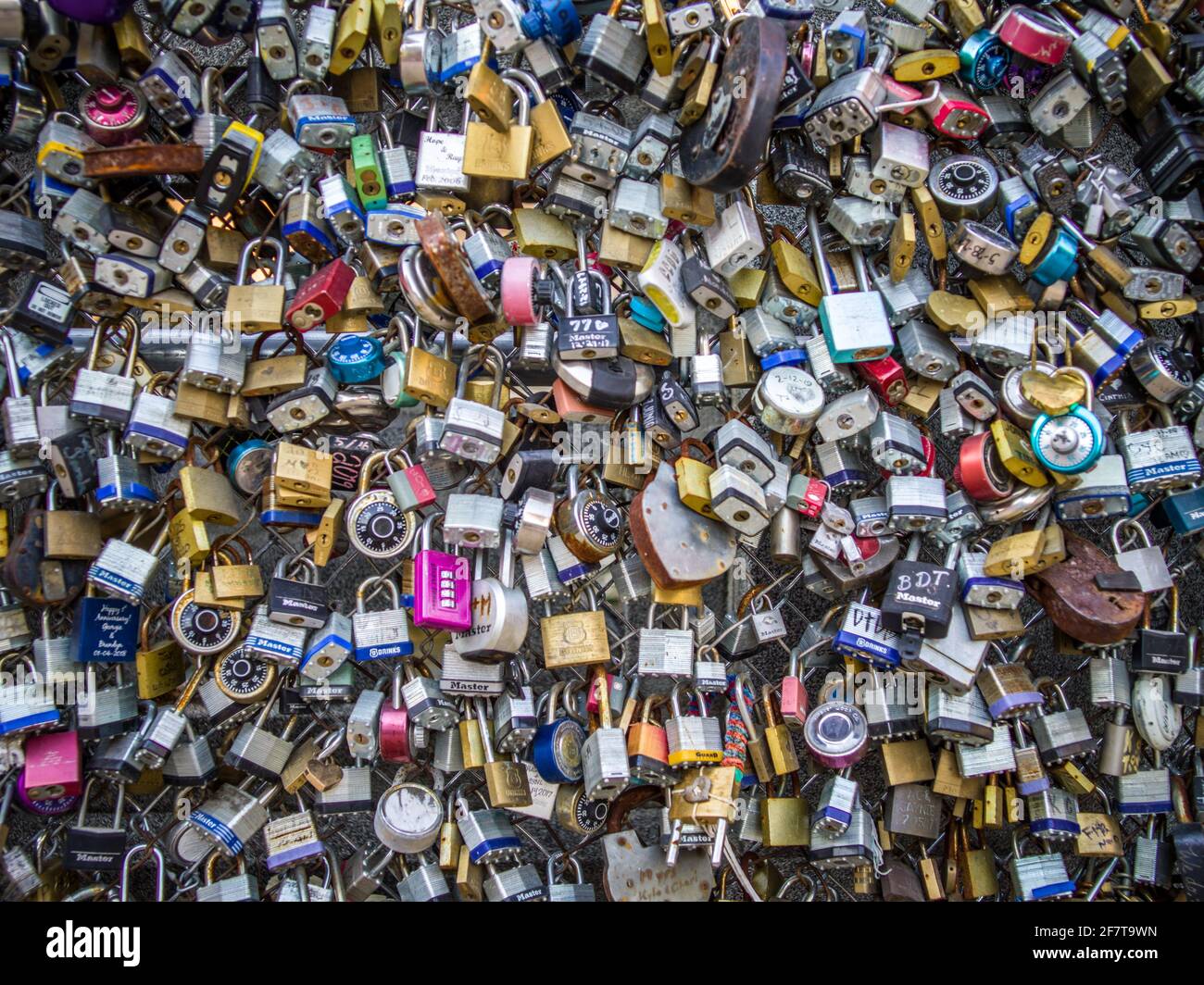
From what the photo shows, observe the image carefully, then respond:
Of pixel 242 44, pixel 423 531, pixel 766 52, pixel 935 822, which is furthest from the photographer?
pixel 242 44

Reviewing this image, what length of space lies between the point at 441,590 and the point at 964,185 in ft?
5.19

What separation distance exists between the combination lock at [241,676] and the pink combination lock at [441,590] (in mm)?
431

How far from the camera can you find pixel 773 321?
2.60 m

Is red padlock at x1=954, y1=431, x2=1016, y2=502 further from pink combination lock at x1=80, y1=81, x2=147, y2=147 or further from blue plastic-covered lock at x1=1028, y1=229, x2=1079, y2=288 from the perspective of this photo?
pink combination lock at x1=80, y1=81, x2=147, y2=147

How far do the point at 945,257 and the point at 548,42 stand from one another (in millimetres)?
1097

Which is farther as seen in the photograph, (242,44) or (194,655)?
(242,44)

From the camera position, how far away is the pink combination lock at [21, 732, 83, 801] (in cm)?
248

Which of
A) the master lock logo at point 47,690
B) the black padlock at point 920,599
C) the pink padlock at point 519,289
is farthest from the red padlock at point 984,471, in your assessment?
the master lock logo at point 47,690

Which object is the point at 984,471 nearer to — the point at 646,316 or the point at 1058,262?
the point at 1058,262

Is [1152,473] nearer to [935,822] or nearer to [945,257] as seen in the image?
[945,257]

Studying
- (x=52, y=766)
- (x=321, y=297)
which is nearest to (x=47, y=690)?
(x=52, y=766)

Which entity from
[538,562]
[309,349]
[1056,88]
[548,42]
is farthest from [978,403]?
[309,349]

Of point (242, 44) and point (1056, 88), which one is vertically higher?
point (1056, 88)
